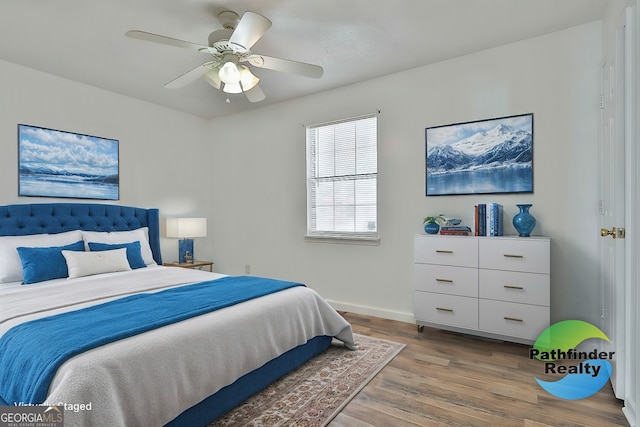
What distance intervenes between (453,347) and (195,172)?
403 centimetres

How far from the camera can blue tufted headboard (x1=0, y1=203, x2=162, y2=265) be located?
3.25 metres

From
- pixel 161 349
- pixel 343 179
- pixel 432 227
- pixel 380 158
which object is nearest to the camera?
pixel 161 349

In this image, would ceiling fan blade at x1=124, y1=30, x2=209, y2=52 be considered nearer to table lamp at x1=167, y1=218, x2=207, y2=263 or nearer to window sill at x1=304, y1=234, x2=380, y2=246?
window sill at x1=304, y1=234, x2=380, y2=246

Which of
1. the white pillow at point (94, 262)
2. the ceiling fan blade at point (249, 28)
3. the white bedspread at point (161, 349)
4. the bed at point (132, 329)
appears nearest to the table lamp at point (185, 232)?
the bed at point (132, 329)

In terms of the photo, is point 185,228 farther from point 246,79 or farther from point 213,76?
point 246,79

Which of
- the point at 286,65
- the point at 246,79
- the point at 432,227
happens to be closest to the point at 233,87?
the point at 246,79

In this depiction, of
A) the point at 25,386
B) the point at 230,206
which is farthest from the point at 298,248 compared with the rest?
the point at 25,386

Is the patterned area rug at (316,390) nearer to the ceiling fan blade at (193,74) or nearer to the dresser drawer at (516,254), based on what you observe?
the dresser drawer at (516,254)

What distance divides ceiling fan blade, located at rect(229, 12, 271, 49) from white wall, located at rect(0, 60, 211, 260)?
8.43ft

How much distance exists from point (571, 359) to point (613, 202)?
4.23 feet

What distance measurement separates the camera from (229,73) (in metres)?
2.58

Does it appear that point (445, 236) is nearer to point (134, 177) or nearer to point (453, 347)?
point (453, 347)

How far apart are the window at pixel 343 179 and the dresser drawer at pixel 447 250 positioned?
0.69 m

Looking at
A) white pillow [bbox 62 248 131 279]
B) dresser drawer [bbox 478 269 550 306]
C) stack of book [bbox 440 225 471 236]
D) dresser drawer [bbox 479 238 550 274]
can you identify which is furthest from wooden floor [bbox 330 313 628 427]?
white pillow [bbox 62 248 131 279]
